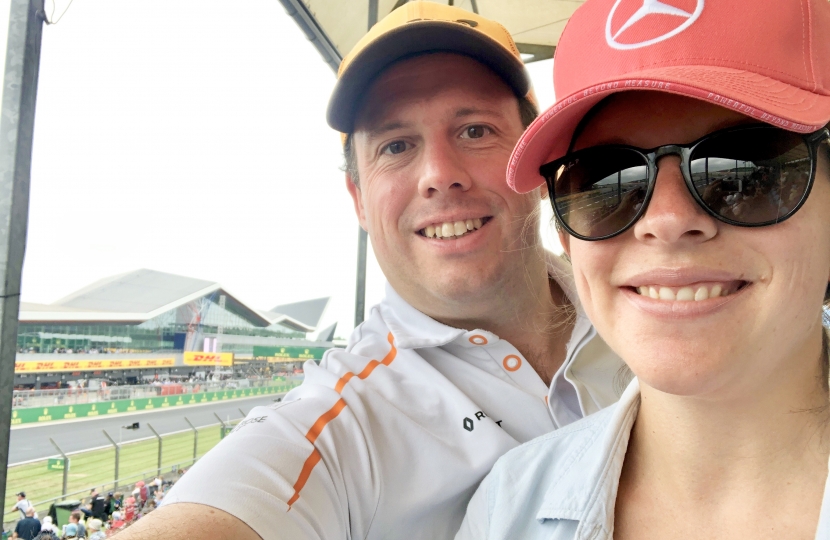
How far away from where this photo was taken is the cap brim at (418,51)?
142 cm

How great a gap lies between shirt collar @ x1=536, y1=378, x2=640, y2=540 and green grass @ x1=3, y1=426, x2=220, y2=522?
1.22 m

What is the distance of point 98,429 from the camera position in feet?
8.68

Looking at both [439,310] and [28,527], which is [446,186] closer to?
[439,310]

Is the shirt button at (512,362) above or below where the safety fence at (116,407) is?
above

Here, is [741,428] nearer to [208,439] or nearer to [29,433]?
[29,433]

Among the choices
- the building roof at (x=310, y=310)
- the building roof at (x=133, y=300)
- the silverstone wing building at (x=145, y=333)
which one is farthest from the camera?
the building roof at (x=310, y=310)

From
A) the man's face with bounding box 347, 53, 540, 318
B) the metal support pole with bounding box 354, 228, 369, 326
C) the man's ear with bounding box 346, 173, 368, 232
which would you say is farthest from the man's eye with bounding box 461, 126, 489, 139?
the metal support pole with bounding box 354, 228, 369, 326

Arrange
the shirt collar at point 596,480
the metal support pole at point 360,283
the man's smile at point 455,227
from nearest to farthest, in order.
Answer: the shirt collar at point 596,480 < the man's smile at point 455,227 < the metal support pole at point 360,283

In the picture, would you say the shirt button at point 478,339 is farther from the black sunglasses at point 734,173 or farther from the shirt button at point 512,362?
the black sunglasses at point 734,173

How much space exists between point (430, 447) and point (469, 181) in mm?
690

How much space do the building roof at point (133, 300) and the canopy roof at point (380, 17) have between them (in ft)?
5.78

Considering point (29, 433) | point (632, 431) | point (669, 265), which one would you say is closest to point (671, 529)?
point (632, 431)

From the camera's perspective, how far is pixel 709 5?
24.9 inches

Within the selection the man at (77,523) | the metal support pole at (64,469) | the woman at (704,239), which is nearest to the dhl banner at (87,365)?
the metal support pole at (64,469)
